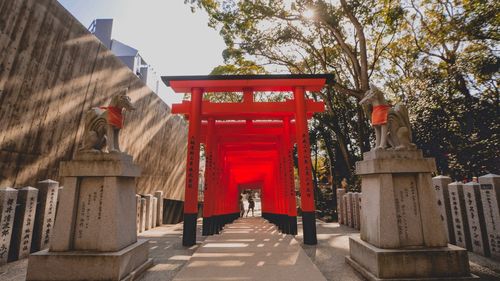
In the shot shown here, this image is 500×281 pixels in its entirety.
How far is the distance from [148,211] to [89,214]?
6956 mm

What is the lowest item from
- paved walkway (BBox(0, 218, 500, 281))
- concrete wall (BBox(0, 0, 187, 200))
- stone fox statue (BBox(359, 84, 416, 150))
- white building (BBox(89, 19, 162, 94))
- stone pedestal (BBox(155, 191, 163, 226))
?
paved walkway (BBox(0, 218, 500, 281))

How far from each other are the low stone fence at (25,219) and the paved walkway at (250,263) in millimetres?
3552

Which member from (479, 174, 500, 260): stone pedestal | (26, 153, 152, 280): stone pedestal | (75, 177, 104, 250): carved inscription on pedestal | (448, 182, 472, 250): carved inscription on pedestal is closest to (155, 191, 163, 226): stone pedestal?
(26, 153, 152, 280): stone pedestal

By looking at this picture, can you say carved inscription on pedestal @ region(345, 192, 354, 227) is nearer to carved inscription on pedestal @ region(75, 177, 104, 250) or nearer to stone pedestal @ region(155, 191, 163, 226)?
stone pedestal @ region(155, 191, 163, 226)

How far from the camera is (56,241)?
12.0 ft

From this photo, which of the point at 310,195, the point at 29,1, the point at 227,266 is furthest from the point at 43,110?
the point at 310,195

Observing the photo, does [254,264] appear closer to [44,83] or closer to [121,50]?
[44,83]

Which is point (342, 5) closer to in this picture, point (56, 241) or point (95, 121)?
point (95, 121)

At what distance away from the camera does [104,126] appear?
4.30 metres

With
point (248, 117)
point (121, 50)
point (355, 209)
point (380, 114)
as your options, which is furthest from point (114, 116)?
point (121, 50)

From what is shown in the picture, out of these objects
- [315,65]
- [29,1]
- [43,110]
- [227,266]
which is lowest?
[227,266]

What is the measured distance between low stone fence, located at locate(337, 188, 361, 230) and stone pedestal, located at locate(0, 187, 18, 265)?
10203 mm

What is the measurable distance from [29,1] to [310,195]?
8874 millimetres

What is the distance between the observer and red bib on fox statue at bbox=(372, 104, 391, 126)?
14.2ft
